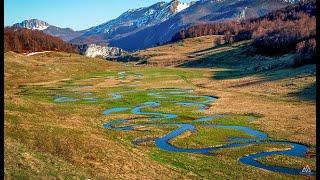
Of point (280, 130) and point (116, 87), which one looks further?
point (116, 87)

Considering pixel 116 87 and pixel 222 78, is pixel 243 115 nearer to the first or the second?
pixel 116 87

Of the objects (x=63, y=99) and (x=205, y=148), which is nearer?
(x=205, y=148)

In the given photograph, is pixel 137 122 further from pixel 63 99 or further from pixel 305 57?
pixel 305 57

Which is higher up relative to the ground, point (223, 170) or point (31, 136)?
point (31, 136)

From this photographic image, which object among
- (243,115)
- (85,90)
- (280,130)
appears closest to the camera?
(280,130)

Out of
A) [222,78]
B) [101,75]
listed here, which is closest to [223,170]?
[222,78]

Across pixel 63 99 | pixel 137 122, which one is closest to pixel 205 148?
pixel 137 122

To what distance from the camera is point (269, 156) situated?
53.0 metres

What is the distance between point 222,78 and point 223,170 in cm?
10950

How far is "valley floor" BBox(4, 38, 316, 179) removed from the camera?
125ft

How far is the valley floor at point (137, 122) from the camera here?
38.1 metres

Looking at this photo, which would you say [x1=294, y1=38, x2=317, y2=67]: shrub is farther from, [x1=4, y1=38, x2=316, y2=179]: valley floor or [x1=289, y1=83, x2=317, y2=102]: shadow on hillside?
[x1=289, y1=83, x2=317, y2=102]: shadow on hillside

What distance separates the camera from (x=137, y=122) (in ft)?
249

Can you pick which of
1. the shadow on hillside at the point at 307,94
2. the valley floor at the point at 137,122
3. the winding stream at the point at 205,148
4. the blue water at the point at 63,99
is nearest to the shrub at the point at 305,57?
the valley floor at the point at 137,122
